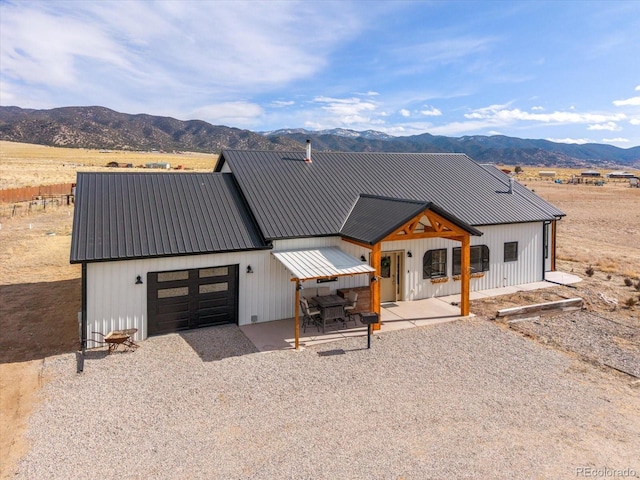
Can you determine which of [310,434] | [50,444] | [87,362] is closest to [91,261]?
[87,362]

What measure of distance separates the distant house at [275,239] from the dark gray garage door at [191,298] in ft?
0.10

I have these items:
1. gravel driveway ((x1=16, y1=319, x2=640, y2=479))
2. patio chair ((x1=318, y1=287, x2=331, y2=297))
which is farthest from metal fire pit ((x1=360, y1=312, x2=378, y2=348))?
patio chair ((x1=318, y1=287, x2=331, y2=297))

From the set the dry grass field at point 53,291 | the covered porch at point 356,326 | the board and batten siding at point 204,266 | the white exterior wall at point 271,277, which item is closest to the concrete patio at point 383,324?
the covered porch at point 356,326

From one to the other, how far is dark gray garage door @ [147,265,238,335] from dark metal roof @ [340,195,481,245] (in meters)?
3.95

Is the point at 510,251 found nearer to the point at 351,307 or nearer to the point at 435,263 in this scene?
the point at 435,263

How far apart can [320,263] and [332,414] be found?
508 centimetres

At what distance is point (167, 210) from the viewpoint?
1332cm

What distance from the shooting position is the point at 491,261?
1730 cm

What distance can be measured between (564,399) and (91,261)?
11284mm

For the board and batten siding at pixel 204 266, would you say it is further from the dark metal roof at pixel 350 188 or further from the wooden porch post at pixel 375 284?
the wooden porch post at pixel 375 284

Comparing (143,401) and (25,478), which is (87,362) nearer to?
(143,401)

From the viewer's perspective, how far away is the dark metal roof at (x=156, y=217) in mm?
11516

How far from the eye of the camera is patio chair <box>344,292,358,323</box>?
13.2m

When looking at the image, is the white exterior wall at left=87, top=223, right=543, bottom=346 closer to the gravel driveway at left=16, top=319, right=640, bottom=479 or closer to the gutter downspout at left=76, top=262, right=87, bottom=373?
the gutter downspout at left=76, top=262, right=87, bottom=373
